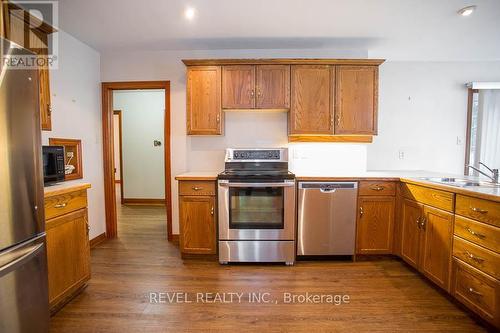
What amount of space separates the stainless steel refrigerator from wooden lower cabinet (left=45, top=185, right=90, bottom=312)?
0.95 feet

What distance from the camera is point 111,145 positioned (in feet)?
10.9

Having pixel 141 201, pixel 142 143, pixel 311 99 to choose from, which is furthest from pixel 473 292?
pixel 142 143

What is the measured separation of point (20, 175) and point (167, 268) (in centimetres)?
159

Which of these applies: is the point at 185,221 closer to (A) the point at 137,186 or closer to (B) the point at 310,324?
(B) the point at 310,324

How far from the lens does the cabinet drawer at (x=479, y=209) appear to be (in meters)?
1.57

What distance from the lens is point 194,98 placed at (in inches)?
111

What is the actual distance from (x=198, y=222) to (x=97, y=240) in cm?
152

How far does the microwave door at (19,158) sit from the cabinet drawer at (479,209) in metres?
2.78

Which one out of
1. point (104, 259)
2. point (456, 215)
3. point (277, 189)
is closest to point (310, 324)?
point (277, 189)

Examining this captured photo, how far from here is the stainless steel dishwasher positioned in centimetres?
254

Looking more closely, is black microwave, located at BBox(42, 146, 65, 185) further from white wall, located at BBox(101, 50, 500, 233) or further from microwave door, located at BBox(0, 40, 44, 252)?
white wall, located at BBox(101, 50, 500, 233)

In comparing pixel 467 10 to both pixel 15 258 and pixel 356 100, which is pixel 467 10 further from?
pixel 15 258

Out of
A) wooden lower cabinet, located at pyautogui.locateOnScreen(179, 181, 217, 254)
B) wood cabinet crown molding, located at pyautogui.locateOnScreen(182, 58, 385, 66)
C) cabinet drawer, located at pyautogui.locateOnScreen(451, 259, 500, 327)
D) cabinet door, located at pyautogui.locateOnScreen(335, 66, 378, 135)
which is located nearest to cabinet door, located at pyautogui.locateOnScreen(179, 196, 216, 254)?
wooden lower cabinet, located at pyautogui.locateOnScreen(179, 181, 217, 254)

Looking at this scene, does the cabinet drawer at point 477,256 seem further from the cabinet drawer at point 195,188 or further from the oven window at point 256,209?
the cabinet drawer at point 195,188
